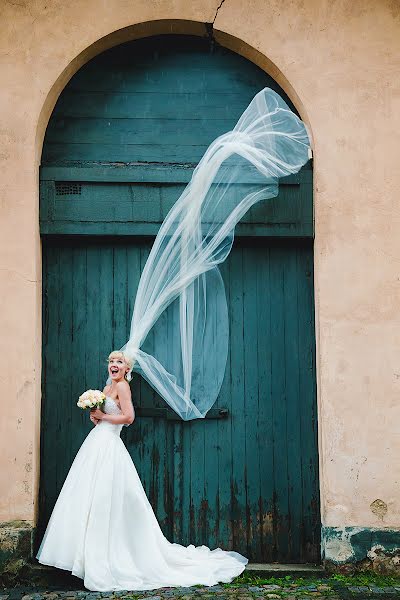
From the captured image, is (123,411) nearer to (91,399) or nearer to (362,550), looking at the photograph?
(91,399)

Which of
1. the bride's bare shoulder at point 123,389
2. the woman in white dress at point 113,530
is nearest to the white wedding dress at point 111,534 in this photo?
the woman in white dress at point 113,530

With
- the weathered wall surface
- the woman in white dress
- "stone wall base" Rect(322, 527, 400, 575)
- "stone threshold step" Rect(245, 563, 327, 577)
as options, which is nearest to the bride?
the woman in white dress

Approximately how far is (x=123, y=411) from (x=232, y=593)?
1450 millimetres

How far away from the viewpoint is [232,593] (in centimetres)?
529

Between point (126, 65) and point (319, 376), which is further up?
point (126, 65)

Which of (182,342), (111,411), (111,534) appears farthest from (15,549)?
(182,342)

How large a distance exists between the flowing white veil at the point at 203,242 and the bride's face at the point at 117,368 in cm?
15

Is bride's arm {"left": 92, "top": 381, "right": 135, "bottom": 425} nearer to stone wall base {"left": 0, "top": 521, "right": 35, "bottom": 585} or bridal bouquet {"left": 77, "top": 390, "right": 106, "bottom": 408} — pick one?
bridal bouquet {"left": 77, "top": 390, "right": 106, "bottom": 408}

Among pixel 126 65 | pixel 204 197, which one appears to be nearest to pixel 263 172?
pixel 204 197

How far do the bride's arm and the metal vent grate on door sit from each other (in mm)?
1536

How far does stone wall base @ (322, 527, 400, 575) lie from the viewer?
575 cm

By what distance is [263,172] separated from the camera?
19.6ft

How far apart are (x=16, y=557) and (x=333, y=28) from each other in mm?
4617

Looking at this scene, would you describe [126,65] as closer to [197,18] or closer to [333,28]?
[197,18]
